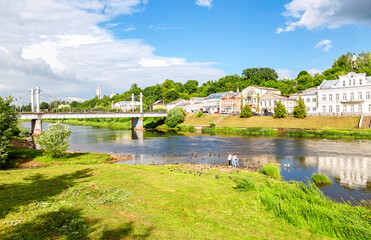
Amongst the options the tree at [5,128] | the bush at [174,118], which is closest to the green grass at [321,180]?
the tree at [5,128]

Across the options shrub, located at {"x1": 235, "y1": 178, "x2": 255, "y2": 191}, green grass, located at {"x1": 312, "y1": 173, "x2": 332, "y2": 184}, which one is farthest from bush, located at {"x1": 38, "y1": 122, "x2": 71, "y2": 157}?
green grass, located at {"x1": 312, "y1": 173, "x2": 332, "y2": 184}

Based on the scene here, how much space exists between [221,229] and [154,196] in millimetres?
5681

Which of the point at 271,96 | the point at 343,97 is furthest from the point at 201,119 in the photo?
the point at 343,97

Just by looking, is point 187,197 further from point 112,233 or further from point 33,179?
point 33,179

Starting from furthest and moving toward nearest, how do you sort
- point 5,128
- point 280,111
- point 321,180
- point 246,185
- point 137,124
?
point 137,124 < point 280,111 < point 5,128 < point 321,180 < point 246,185

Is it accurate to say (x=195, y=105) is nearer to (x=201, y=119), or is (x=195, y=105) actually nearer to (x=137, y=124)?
(x=201, y=119)

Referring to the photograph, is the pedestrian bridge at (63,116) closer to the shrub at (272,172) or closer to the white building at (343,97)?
the shrub at (272,172)

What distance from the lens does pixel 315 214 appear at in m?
12.5

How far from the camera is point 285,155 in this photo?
3866 cm

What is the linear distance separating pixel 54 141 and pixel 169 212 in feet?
85.1

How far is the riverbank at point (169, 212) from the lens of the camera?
1070cm

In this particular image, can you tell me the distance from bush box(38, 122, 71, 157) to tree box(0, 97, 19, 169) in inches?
150

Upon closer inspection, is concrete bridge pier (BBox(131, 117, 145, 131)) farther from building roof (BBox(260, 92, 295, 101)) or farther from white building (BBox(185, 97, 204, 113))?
building roof (BBox(260, 92, 295, 101))

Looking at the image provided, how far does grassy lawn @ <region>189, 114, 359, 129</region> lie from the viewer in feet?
224
